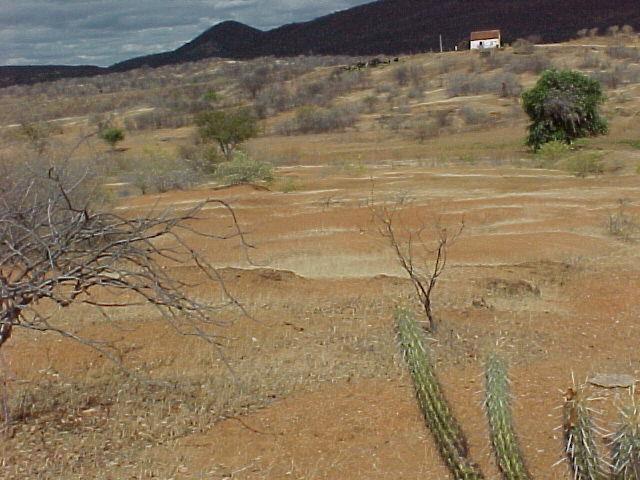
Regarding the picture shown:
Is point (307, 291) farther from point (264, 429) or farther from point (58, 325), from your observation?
point (264, 429)

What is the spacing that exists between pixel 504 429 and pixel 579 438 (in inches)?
22.3

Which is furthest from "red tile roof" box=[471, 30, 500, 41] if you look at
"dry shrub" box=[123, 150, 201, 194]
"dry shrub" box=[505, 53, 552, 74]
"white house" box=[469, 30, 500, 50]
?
"dry shrub" box=[123, 150, 201, 194]

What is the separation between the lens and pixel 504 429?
4480mm

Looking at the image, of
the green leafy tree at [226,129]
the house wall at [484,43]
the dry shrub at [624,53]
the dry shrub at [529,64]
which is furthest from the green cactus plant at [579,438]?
the house wall at [484,43]

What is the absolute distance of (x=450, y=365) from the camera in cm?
807

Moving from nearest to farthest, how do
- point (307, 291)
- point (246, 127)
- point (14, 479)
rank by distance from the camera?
point (14, 479), point (307, 291), point (246, 127)

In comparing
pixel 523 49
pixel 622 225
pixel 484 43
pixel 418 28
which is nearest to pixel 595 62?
pixel 523 49

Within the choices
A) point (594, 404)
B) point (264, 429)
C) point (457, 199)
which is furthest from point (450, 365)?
point (457, 199)

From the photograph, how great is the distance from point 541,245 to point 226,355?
7.97m

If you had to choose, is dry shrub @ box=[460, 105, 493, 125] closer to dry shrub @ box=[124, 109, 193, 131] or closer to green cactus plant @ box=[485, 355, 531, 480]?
dry shrub @ box=[124, 109, 193, 131]

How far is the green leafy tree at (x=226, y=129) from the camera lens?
3694 cm

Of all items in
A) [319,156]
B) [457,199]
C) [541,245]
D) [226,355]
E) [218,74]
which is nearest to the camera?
[226,355]

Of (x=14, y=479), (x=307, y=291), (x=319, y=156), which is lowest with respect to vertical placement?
(x=319, y=156)

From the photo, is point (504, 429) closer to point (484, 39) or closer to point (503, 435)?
point (503, 435)
